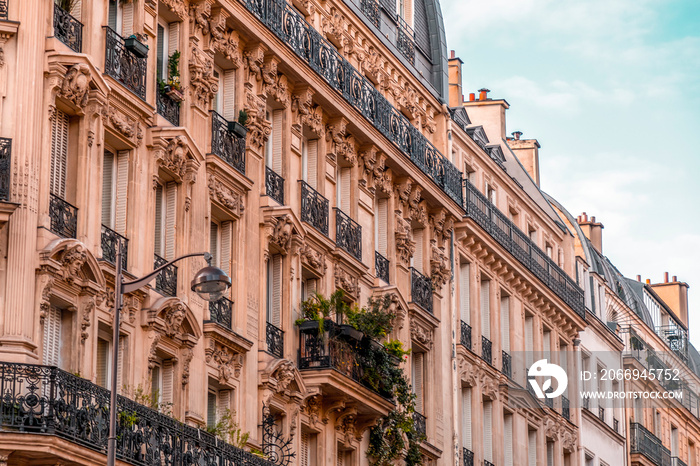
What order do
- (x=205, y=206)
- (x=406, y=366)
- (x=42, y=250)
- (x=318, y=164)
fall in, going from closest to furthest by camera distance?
(x=42, y=250) < (x=205, y=206) < (x=318, y=164) < (x=406, y=366)

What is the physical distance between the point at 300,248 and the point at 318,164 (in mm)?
2573

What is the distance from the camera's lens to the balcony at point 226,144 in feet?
90.8

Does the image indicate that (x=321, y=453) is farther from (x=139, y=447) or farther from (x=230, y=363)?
(x=139, y=447)

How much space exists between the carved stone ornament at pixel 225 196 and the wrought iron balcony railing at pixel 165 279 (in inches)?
81.8

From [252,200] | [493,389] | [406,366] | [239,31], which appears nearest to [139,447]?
[252,200]

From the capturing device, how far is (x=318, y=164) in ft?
105

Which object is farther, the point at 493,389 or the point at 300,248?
the point at 493,389

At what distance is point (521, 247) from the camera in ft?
144

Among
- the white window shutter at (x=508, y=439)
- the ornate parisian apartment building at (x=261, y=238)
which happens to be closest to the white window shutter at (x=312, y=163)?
the ornate parisian apartment building at (x=261, y=238)

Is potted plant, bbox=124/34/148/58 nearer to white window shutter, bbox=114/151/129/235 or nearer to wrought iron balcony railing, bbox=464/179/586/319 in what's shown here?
white window shutter, bbox=114/151/129/235

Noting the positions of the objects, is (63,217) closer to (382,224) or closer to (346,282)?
(346,282)

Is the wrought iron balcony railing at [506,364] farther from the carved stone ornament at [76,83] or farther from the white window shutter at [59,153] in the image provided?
the carved stone ornament at [76,83]

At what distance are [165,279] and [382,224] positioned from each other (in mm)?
10697

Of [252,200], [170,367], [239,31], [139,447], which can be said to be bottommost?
[139,447]
